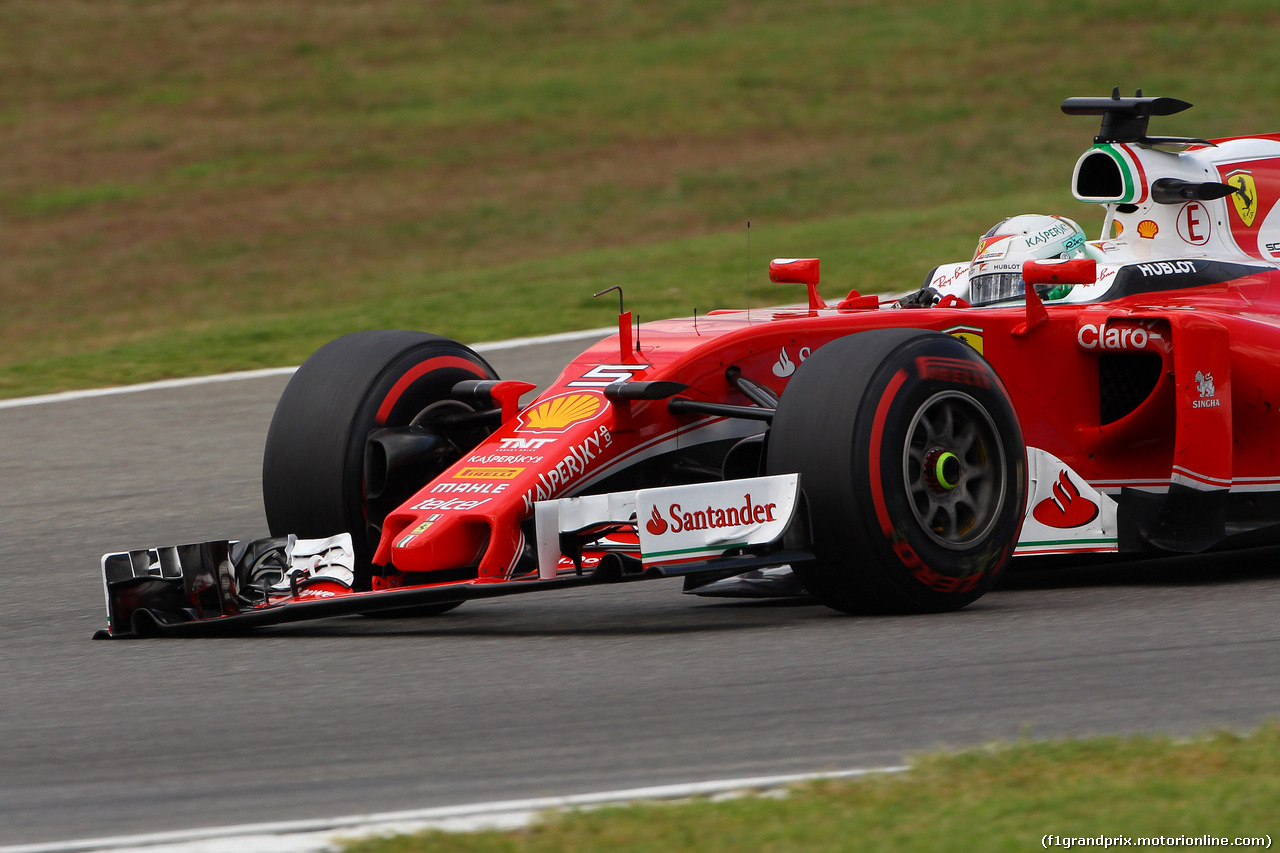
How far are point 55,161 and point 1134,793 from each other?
24194mm

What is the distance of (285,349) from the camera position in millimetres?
14234

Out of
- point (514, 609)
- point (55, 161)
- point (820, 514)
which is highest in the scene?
point (55, 161)

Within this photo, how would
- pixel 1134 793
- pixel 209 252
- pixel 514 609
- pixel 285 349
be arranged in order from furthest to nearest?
1. pixel 209 252
2. pixel 285 349
3. pixel 514 609
4. pixel 1134 793

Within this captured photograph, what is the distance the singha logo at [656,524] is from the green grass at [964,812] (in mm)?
1640

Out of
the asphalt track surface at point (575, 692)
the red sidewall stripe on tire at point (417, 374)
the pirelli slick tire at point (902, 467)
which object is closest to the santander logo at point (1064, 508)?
the asphalt track surface at point (575, 692)

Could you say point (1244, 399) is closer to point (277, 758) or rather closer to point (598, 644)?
point (598, 644)

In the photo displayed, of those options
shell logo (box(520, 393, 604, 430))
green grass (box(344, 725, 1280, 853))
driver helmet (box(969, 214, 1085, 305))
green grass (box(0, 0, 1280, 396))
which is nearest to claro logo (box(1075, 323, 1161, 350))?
driver helmet (box(969, 214, 1085, 305))

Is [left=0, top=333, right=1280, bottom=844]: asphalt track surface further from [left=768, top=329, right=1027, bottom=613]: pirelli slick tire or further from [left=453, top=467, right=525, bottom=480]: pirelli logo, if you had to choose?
[left=453, top=467, right=525, bottom=480]: pirelli logo

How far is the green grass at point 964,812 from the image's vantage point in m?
3.56

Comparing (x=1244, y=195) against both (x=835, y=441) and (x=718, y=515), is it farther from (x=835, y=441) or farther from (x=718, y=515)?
(x=718, y=515)

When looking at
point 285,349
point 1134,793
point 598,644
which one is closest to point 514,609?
point 598,644

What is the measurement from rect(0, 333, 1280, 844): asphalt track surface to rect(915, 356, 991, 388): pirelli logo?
30.3 inches

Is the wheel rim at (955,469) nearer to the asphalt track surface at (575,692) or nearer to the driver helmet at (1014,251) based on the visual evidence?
the asphalt track surface at (575,692)

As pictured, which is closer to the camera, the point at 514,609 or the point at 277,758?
the point at 277,758
